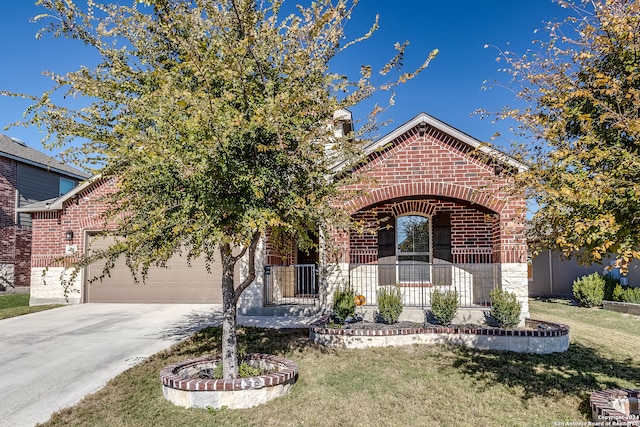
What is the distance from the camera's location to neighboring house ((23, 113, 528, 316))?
1103cm

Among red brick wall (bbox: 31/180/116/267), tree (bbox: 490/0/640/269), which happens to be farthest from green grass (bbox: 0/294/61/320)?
tree (bbox: 490/0/640/269)

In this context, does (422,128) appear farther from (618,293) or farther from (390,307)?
(618,293)

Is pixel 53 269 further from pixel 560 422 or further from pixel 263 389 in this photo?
pixel 560 422

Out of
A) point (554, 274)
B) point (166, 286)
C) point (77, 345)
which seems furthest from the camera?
point (554, 274)

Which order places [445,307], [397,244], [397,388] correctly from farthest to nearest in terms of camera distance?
[397,244] < [445,307] < [397,388]

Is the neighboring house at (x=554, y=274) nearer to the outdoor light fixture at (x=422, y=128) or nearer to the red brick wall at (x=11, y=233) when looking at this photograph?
the outdoor light fixture at (x=422, y=128)

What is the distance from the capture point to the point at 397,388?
21.1 feet

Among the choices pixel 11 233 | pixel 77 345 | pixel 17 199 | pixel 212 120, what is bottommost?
pixel 77 345

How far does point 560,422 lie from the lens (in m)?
5.41

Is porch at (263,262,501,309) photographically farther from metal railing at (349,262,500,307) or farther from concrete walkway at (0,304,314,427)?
concrete walkway at (0,304,314,427)

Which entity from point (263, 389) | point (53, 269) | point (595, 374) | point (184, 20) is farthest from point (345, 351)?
point (53, 269)

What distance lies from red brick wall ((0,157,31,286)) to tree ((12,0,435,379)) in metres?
16.0

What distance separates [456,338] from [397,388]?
2853 millimetres

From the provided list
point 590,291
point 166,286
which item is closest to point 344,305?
point 166,286
